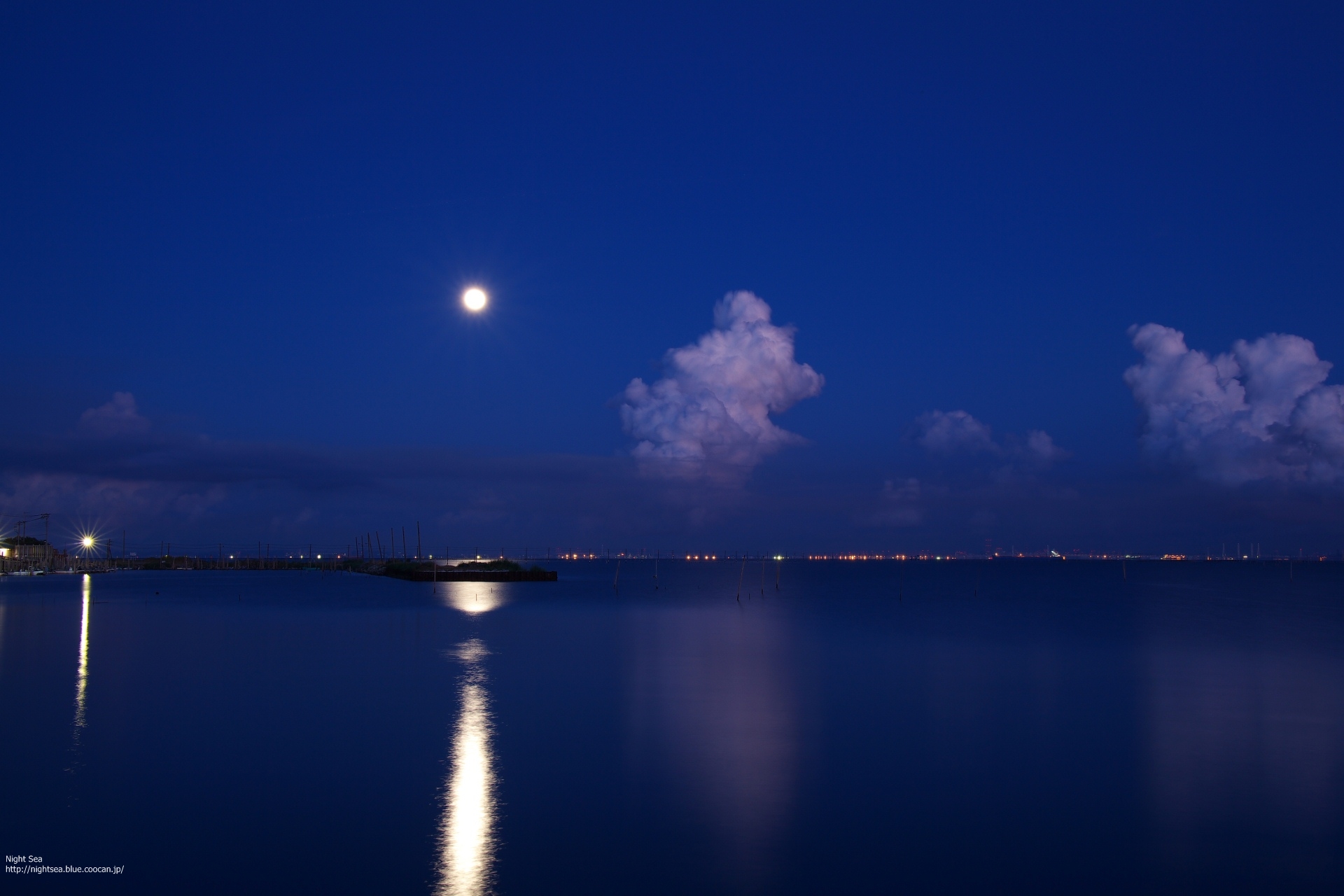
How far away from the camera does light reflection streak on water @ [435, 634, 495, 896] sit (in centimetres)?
1303

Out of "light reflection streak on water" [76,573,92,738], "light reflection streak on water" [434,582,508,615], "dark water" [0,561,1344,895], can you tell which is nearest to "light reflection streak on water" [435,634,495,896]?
"dark water" [0,561,1344,895]

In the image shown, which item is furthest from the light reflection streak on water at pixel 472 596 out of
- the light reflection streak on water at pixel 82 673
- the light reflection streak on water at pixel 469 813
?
the light reflection streak on water at pixel 469 813

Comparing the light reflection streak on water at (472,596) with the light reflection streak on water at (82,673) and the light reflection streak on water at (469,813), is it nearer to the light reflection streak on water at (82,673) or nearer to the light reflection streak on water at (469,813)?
the light reflection streak on water at (82,673)

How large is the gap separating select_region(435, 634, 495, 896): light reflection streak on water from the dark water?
0.07 m

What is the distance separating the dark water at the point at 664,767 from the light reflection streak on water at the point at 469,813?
0.23 ft

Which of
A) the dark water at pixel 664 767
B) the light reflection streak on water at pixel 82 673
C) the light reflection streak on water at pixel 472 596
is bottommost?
the light reflection streak on water at pixel 472 596

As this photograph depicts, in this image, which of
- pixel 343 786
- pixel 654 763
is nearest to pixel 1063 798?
pixel 654 763

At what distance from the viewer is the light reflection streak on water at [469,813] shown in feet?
42.8

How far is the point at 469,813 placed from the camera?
52.5 feet

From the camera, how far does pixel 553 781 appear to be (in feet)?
59.5

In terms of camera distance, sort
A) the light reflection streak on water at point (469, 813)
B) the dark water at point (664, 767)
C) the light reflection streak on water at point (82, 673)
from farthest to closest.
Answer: the light reflection streak on water at point (82, 673) < the dark water at point (664, 767) < the light reflection streak on water at point (469, 813)

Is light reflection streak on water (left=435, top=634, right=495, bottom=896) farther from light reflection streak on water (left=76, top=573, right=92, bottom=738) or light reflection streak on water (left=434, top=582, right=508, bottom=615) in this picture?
light reflection streak on water (left=434, top=582, right=508, bottom=615)

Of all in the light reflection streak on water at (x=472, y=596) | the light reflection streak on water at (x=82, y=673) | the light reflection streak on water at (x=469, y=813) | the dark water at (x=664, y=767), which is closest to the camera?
the light reflection streak on water at (x=469, y=813)

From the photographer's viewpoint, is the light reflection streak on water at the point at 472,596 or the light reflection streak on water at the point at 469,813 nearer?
the light reflection streak on water at the point at 469,813
